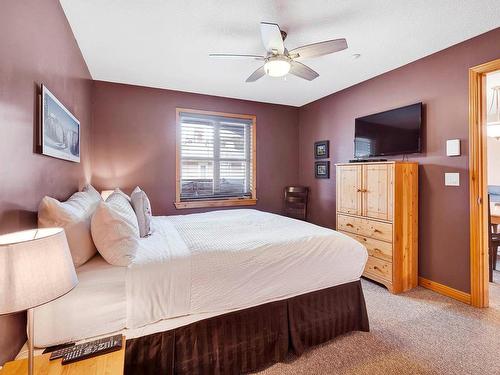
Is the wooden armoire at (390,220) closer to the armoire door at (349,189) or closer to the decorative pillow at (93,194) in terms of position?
the armoire door at (349,189)

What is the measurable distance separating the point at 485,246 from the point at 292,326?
2135mm

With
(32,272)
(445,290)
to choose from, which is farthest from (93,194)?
A: (445,290)

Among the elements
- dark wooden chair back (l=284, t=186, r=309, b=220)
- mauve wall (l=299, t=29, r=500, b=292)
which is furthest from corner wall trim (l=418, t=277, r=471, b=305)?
dark wooden chair back (l=284, t=186, r=309, b=220)

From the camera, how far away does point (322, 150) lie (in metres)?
4.44

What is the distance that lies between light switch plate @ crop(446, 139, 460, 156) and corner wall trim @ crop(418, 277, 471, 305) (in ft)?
4.66

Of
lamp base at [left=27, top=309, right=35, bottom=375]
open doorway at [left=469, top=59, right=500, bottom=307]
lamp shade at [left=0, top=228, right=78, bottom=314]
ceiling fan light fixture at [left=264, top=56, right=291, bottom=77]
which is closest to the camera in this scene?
lamp shade at [left=0, top=228, right=78, bottom=314]

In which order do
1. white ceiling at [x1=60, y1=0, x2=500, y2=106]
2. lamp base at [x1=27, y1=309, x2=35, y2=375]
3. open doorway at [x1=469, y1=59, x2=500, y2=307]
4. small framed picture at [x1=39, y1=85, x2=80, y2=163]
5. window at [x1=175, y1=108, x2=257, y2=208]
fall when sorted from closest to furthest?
lamp base at [x1=27, y1=309, x2=35, y2=375] < small framed picture at [x1=39, y1=85, x2=80, y2=163] < white ceiling at [x1=60, y1=0, x2=500, y2=106] < open doorway at [x1=469, y1=59, x2=500, y2=307] < window at [x1=175, y1=108, x2=257, y2=208]

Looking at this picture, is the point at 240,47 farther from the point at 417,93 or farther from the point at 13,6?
the point at 417,93

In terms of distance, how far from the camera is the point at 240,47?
2.69 meters

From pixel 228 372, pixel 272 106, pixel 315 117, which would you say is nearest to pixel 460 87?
pixel 315 117

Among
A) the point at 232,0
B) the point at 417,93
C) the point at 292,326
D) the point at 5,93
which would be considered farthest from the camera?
the point at 417,93

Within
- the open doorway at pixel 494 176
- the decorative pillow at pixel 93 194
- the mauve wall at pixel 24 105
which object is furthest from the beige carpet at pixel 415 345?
the decorative pillow at pixel 93 194

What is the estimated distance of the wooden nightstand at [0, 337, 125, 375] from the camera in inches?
38.4

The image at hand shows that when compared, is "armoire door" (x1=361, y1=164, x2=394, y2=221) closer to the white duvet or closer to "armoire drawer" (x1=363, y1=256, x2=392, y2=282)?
"armoire drawer" (x1=363, y1=256, x2=392, y2=282)
